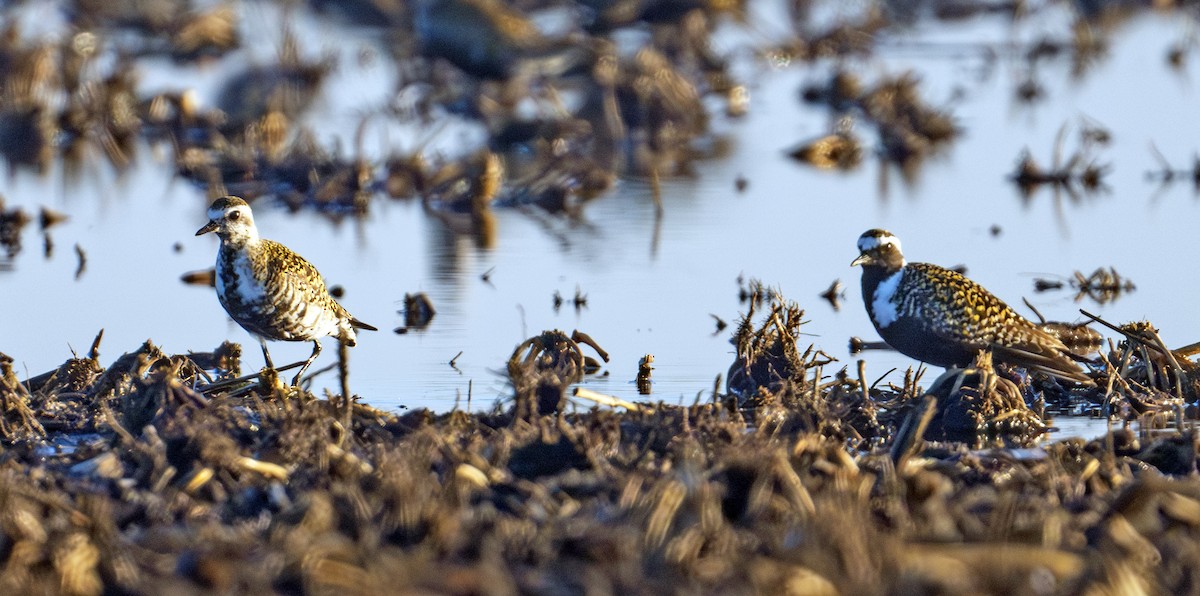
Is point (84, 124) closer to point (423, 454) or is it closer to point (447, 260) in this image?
point (447, 260)

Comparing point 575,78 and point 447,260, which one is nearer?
point 447,260

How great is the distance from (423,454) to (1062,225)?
847cm

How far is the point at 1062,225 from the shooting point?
1323 cm

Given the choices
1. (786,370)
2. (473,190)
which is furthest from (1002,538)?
(473,190)

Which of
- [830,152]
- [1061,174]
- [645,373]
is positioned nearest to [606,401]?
[645,373]

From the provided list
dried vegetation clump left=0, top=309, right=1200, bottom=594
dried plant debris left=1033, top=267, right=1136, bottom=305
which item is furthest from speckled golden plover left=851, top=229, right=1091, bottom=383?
dried plant debris left=1033, top=267, right=1136, bottom=305

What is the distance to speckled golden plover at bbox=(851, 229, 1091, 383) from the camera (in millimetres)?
8391

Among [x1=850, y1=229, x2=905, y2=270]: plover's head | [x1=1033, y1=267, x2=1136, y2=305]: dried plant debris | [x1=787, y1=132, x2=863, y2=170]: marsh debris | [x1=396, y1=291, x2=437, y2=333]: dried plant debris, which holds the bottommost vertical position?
[x1=396, y1=291, x2=437, y2=333]: dried plant debris

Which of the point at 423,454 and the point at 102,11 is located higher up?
the point at 102,11

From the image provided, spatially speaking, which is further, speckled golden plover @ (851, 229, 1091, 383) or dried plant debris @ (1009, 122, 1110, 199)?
dried plant debris @ (1009, 122, 1110, 199)

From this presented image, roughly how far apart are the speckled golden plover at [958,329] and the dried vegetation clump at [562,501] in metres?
1.10

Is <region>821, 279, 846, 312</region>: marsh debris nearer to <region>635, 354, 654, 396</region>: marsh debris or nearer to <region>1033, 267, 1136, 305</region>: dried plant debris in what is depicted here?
<region>1033, 267, 1136, 305</region>: dried plant debris

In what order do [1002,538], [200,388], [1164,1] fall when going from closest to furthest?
1. [1002,538]
2. [200,388]
3. [1164,1]

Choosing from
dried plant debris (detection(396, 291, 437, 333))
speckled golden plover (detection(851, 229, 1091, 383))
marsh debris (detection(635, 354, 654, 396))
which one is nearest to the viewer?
speckled golden plover (detection(851, 229, 1091, 383))
